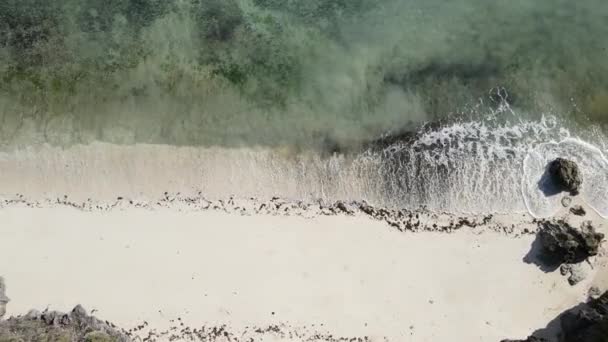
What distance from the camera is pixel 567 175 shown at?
21.2m

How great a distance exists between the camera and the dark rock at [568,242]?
66.5ft

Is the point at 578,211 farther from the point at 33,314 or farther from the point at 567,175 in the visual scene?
the point at 33,314

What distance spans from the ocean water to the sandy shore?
136 cm

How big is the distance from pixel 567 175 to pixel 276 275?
11.8 meters

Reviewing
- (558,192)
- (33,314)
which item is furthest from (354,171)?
(33,314)

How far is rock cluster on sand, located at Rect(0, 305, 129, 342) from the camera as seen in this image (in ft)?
58.4

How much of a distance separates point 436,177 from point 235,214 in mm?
7973

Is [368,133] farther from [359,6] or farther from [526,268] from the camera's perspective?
[526,268]

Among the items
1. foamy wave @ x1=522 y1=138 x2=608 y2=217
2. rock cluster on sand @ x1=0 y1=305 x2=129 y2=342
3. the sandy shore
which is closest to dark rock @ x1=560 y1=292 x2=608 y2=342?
the sandy shore

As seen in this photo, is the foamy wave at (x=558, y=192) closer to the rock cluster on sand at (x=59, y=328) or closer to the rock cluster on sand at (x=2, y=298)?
the rock cluster on sand at (x=59, y=328)

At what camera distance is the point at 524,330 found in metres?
20.0

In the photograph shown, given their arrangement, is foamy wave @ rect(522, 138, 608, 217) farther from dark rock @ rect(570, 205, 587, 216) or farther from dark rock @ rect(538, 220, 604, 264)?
dark rock @ rect(538, 220, 604, 264)

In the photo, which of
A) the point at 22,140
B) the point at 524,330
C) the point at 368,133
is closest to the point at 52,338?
the point at 22,140

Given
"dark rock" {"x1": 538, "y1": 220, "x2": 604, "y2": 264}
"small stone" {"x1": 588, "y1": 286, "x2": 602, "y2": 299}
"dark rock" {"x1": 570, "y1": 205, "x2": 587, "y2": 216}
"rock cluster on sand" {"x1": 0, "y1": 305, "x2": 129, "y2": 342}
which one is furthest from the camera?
"dark rock" {"x1": 570, "y1": 205, "x2": 587, "y2": 216}
